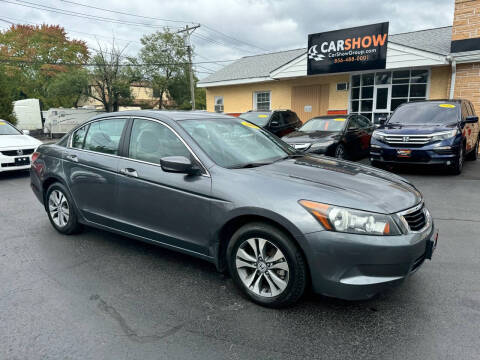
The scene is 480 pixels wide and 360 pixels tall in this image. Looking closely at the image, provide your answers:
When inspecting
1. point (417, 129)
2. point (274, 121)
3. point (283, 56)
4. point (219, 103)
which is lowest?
point (417, 129)

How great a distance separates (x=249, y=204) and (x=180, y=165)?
0.71 metres

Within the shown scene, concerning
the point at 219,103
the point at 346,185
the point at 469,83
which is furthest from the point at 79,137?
the point at 219,103

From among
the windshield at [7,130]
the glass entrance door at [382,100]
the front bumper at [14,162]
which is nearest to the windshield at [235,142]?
the front bumper at [14,162]

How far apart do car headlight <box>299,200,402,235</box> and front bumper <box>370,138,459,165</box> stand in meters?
5.91

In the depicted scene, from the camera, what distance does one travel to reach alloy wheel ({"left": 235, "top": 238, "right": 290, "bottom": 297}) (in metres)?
2.72

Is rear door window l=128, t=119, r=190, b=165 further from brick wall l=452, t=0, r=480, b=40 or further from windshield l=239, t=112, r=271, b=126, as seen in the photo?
brick wall l=452, t=0, r=480, b=40

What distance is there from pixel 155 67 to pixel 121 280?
37.9 meters

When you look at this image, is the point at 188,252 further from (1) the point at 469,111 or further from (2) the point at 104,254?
(1) the point at 469,111

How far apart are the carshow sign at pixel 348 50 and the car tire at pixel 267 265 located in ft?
40.2

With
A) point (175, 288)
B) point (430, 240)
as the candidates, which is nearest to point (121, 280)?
point (175, 288)

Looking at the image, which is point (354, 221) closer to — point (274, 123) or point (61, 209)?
point (61, 209)

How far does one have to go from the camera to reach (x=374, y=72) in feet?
46.8

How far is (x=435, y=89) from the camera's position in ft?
43.1

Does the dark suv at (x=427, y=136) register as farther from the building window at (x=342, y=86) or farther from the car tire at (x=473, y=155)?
the building window at (x=342, y=86)
